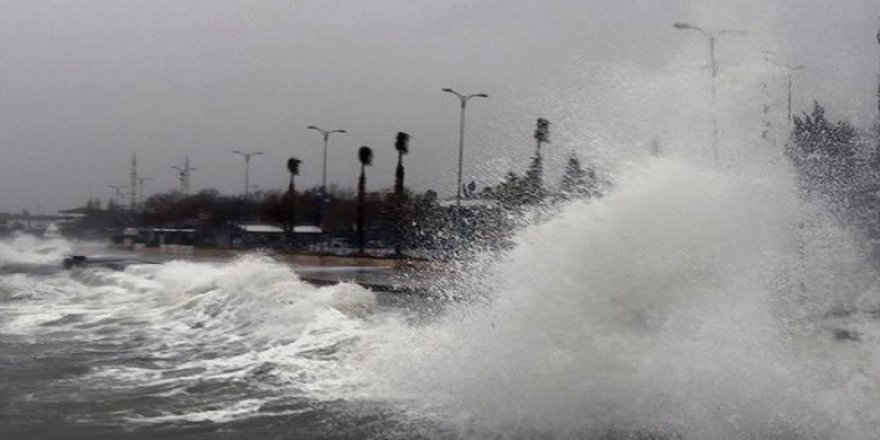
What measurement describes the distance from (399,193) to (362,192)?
5481 mm

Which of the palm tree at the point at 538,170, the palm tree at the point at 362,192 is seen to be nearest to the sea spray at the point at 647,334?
the palm tree at the point at 538,170

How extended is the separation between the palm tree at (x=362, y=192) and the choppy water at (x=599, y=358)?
41.0 metres

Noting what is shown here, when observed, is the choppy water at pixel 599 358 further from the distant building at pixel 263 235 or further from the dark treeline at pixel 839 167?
the distant building at pixel 263 235

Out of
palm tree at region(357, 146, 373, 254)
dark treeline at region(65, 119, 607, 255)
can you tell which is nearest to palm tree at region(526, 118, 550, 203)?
dark treeline at region(65, 119, 607, 255)

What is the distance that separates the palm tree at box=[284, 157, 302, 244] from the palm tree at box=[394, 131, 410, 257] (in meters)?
11.5

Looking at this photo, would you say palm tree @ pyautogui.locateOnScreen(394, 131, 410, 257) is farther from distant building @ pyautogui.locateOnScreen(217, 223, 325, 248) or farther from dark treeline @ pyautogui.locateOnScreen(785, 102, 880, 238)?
dark treeline @ pyautogui.locateOnScreen(785, 102, 880, 238)

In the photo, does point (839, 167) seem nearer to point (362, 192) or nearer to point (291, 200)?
point (362, 192)

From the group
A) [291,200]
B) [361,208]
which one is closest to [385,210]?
[361,208]

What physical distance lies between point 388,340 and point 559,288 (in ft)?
12.2

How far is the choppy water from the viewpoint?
259 inches

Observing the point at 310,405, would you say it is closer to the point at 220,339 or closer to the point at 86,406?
the point at 86,406

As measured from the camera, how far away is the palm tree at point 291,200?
2470 inches

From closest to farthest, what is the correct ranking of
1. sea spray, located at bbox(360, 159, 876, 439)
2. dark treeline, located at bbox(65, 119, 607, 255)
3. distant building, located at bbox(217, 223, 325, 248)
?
sea spray, located at bbox(360, 159, 876, 439)
dark treeline, located at bbox(65, 119, 607, 255)
distant building, located at bbox(217, 223, 325, 248)

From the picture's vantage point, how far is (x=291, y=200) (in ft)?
216
